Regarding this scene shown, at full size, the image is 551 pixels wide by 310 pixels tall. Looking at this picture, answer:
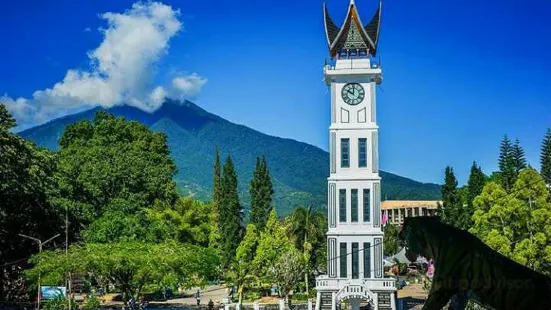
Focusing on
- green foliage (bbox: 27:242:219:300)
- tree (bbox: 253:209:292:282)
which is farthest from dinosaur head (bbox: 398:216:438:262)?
tree (bbox: 253:209:292:282)

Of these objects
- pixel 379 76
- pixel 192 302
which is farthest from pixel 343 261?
pixel 192 302

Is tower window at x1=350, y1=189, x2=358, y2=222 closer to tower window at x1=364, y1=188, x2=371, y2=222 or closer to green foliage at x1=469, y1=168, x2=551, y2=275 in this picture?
tower window at x1=364, y1=188, x2=371, y2=222

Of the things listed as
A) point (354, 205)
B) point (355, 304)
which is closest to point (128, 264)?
point (355, 304)

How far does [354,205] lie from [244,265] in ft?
32.5

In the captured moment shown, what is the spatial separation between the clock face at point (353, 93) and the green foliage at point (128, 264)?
1137 centimetres

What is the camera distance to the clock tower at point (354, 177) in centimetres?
3325

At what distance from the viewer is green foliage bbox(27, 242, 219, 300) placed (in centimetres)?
2878

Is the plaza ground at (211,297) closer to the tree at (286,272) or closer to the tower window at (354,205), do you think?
the tree at (286,272)

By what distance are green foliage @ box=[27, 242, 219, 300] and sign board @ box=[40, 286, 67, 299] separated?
0.85m

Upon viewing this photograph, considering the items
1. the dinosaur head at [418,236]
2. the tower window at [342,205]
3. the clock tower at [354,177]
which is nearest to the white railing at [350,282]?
the clock tower at [354,177]

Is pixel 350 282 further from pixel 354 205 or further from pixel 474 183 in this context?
pixel 474 183

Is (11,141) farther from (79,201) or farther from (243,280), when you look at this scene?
(243,280)

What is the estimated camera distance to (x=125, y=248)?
30.0m

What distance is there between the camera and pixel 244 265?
4125 centimetres
